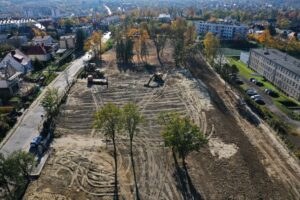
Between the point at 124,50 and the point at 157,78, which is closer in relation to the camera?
the point at 157,78

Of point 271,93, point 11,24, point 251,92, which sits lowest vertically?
point 271,93

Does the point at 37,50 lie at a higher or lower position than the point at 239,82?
higher

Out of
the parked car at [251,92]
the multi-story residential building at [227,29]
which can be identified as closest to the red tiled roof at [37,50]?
the parked car at [251,92]

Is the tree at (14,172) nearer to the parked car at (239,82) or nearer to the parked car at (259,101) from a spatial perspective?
the parked car at (259,101)

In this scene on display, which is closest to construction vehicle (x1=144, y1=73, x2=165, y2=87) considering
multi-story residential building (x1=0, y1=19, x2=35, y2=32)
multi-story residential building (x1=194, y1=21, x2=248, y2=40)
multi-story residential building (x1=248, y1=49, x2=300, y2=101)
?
multi-story residential building (x1=248, y1=49, x2=300, y2=101)

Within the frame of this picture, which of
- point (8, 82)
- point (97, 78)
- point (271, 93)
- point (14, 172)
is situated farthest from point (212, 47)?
point (14, 172)

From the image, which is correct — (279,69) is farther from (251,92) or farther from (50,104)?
(50,104)

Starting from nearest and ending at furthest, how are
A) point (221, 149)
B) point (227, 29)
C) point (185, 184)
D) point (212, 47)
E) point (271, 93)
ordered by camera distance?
point (185, 184) → point (221, 149) → point (271, 93) → point (212, 47) → point (227, 29)
